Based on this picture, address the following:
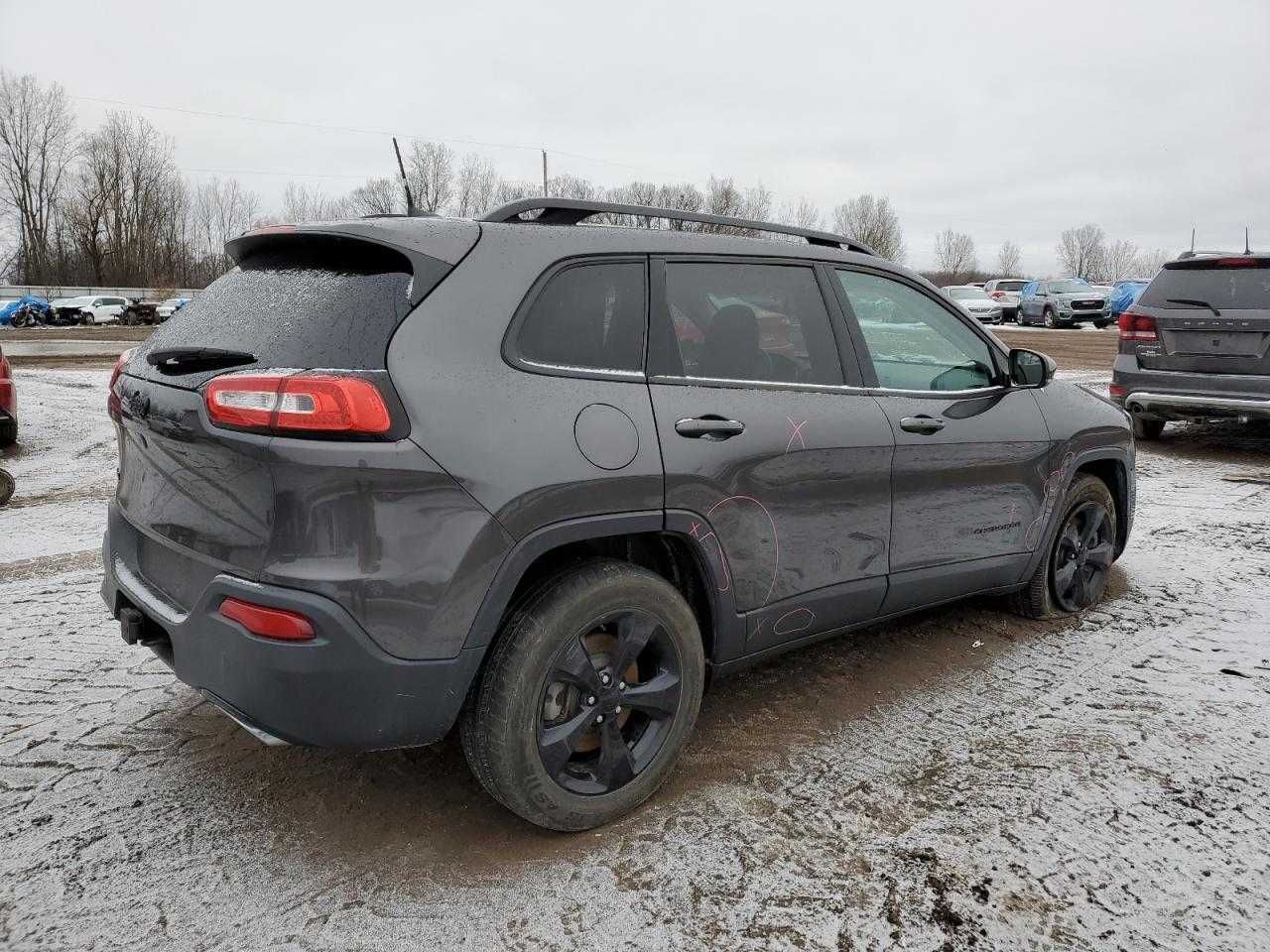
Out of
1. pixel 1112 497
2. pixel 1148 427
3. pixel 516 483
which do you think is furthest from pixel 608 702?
pixel 1148 427

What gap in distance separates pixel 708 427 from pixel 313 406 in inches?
45.2

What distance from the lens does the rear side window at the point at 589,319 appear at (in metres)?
2.65

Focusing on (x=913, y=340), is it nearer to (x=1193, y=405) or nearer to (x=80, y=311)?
(x=1193, y=405)

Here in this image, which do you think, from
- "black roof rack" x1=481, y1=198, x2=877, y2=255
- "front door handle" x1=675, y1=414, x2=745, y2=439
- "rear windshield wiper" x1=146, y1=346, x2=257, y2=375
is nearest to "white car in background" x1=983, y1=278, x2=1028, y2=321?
"black roof rack" x1=481, y1=198, x2=877, y2=255

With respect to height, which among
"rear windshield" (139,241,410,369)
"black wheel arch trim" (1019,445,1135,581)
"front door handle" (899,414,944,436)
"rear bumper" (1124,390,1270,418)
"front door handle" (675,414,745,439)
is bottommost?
"black wheel arch trim" (1019,445,1135,581)

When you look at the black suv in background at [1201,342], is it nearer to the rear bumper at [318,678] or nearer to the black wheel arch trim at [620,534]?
the black wheel arch trim at [620,534]

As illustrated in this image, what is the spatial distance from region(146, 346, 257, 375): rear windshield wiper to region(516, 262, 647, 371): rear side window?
74cm

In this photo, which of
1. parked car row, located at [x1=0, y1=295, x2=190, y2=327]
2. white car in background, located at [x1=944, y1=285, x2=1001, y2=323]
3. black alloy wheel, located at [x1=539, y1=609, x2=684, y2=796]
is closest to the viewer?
black alloy wheel, located at [x1=539, y1=609, x2=684, y2=796]

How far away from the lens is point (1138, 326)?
28.9 ft

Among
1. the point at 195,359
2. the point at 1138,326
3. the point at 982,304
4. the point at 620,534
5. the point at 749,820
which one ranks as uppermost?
the point at 982,304

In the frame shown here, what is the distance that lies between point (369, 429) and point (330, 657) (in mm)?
547

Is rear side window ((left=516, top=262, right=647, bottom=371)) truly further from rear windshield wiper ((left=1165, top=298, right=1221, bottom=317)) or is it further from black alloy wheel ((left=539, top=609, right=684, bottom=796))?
rear windshield wiper ((left=1165, top=298, right=1221, bottom=317))

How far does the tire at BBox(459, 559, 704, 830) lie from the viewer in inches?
99.5

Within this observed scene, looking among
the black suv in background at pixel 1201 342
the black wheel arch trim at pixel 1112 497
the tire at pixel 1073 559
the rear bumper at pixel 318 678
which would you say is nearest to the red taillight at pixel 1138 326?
the black suv in background at pixel 1201 342
